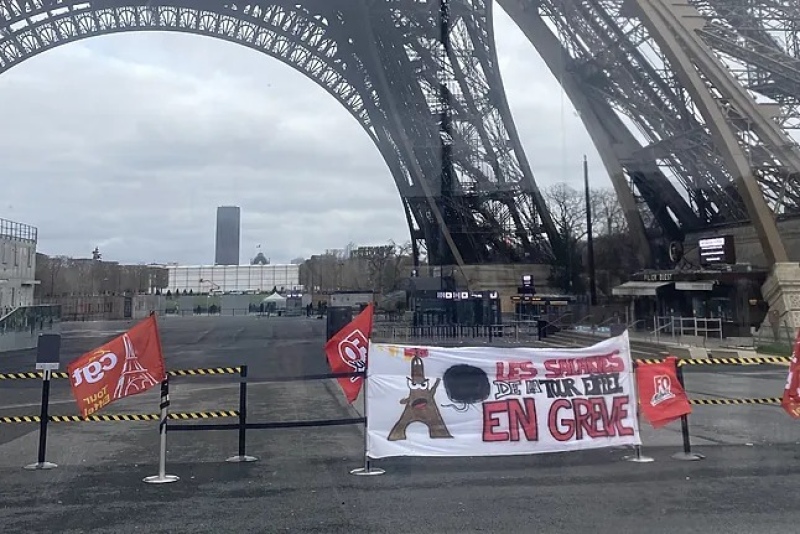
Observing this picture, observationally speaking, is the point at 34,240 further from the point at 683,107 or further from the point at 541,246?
the point at 683,107

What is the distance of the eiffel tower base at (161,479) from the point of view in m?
7.15

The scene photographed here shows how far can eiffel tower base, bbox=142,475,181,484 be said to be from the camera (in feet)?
23.5

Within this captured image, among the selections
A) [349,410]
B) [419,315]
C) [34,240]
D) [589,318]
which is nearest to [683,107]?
[589,318]

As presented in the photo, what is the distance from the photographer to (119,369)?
786 centimetres

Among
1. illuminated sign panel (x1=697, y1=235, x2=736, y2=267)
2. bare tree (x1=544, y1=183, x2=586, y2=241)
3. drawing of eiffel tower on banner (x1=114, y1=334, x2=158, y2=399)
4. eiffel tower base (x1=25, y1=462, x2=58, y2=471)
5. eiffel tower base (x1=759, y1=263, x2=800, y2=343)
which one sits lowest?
eiffel tower base (x1=25, y1=462, x2=58, y2=471)

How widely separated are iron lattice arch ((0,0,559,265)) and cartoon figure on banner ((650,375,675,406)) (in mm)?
36391

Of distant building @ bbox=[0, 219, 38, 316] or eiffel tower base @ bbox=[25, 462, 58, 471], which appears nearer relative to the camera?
eiffel tower base @ bbox=[25, 462, 58, 471]

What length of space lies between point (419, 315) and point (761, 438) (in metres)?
26.4

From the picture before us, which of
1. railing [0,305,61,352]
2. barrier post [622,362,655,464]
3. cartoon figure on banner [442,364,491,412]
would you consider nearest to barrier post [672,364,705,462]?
barrier post [622,362,655,464]

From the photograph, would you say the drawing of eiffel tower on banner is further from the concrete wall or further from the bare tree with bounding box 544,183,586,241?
the bare tree with bounding box 544,183,586,241

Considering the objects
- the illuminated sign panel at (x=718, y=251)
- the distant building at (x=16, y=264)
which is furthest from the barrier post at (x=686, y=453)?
the distant building at (x=16, y=264)

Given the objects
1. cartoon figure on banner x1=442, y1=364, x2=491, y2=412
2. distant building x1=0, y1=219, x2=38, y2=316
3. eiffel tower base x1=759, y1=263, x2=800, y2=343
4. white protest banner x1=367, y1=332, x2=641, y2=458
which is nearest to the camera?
white protest banner x1=367, y1=332, x2=641, y2=458

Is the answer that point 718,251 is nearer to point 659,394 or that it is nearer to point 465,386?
point 659,394

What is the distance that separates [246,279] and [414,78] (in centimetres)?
4910
